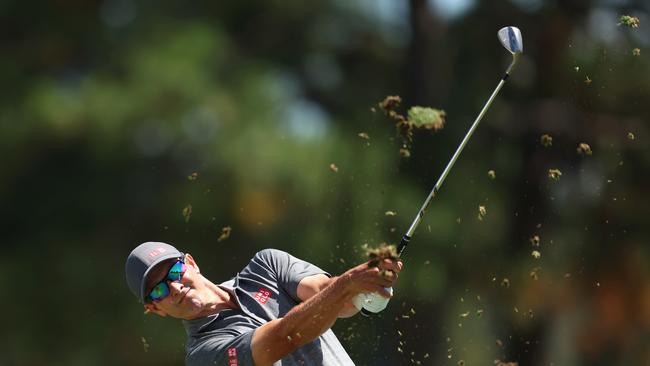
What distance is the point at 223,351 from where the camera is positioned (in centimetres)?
304

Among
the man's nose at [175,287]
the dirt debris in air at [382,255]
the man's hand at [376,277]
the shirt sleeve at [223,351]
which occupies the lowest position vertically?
the shirt sleeve at [223,351]

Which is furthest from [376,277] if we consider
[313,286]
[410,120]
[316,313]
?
[410,120]

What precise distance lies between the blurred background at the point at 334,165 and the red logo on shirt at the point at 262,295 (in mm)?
3437

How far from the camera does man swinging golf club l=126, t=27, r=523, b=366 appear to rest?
2.94 meters

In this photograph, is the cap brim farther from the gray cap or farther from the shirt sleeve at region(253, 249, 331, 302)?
the shirt sleeve at region(253, 249, 331, 302)

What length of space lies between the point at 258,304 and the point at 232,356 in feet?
0.64

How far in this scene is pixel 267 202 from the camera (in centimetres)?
771

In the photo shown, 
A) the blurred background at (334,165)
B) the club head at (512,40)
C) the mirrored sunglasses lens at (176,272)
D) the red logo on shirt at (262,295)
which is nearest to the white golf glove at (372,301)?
the red logo on shirt at (262,295)

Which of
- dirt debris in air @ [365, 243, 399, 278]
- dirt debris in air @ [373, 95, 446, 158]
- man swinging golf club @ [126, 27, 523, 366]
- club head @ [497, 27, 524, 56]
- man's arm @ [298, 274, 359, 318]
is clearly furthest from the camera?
dirt debris in air @ [373, 95, 446, 158]

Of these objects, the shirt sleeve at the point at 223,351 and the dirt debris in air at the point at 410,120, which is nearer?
the shirt sleeve at the point at 223,351

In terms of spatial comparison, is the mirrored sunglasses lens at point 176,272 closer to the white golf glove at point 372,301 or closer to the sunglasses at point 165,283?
the sunglasses at point 165,283

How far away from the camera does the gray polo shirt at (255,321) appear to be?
3.05m

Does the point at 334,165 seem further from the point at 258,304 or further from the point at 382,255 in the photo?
the point at 382,255

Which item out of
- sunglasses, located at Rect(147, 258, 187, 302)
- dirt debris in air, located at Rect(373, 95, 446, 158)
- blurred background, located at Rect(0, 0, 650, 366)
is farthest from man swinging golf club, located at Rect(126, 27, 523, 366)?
blurred background, located at Rect(0, 0, 650, 366)
